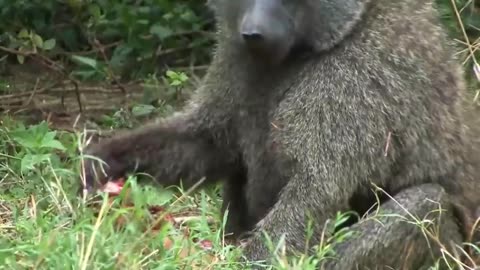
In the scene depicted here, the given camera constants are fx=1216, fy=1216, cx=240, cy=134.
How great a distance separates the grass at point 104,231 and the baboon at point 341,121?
0.12 meters

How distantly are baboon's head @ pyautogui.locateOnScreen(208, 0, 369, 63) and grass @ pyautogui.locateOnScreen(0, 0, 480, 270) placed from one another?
639mm

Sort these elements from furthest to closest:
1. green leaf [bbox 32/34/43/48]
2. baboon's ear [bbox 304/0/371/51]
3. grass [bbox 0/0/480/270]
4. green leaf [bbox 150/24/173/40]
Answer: green leaf [bbox 150/24/173/40] < green leaf [bbox 32/34/43/48] < baboon's ear [bbox 304/0/371/51] < grass [bbox 0/0/480/270]

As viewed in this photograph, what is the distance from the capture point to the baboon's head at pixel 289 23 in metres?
4.21

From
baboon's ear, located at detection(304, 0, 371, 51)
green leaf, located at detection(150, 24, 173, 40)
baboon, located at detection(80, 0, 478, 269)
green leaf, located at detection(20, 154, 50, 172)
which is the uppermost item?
baboon's ear, located at detection(304, 0, 371, 51)

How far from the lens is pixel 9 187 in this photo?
17.9ft

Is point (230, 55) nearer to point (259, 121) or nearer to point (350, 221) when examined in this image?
point (259, 121)

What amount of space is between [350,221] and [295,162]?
1.11 ft

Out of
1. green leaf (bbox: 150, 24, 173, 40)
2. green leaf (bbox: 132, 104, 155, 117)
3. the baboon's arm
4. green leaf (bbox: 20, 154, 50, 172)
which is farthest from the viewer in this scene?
green leaf (bbox: 150, 24, 173, 40)

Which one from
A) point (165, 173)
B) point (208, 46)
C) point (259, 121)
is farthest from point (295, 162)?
point (208, 46)

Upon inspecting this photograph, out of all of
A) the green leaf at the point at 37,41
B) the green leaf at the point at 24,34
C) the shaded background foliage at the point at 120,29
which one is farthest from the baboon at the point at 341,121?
the shaded background foliage at the point at 120,29

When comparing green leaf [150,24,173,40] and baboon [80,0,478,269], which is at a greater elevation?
baboon [80,0,478,269]

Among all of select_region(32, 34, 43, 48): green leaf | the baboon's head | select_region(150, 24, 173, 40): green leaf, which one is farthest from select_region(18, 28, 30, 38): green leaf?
the baboon's head

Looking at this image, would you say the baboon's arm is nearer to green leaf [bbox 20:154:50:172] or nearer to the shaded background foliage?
green leaf [bbox 20:154:50:172]

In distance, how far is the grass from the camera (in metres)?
3.57
